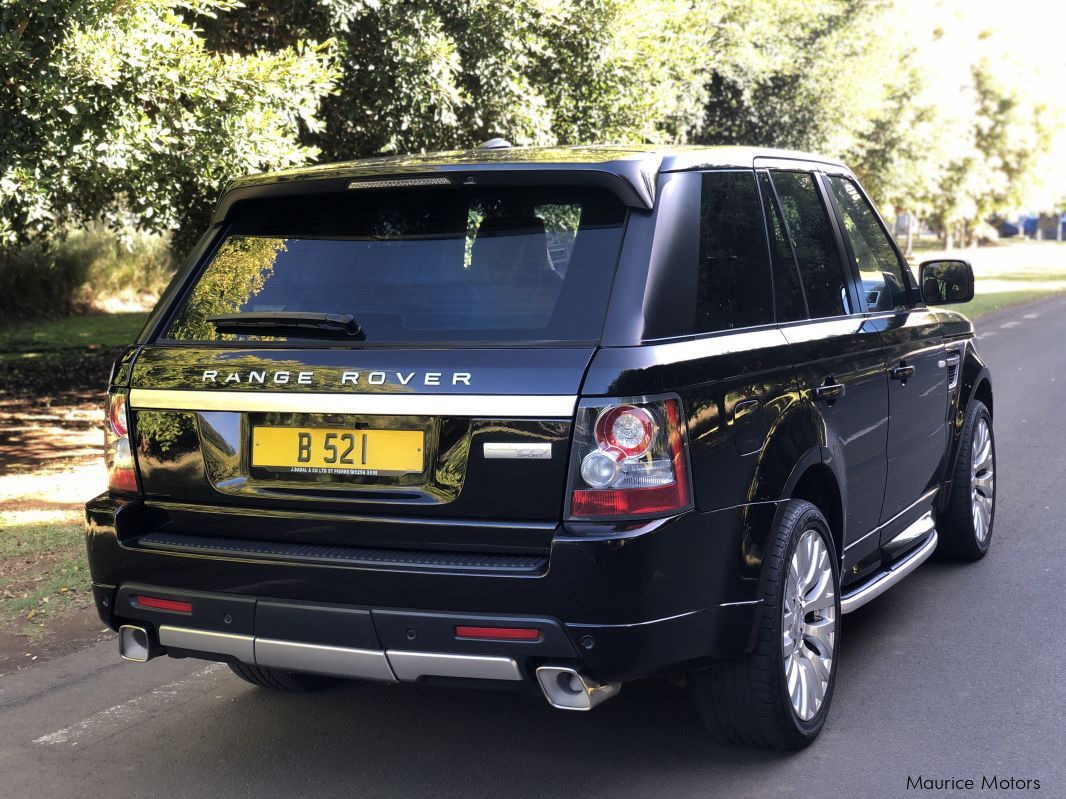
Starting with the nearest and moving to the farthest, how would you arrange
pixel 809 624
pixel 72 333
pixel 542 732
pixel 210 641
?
pixel 210 641 < pixel 809 624 < pixel 542 732 < pixel 72 333

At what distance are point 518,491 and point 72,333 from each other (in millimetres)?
19269

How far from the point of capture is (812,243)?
464cm

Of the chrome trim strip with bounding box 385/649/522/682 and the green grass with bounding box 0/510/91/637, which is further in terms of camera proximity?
the green grass with bounding box 0/510/91/637

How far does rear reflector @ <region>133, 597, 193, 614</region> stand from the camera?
3643mm

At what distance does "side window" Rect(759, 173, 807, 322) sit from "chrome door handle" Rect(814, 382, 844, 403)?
25 cm

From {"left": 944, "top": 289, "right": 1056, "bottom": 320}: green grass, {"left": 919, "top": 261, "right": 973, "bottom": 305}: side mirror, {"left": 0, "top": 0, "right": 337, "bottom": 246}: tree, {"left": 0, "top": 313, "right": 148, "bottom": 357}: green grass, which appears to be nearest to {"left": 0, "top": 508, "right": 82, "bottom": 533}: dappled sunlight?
{"left": 0, "top": 0, "right": 337, "bottom": 246}: tree

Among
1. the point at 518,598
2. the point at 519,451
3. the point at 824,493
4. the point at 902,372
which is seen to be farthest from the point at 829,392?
the point at 518,598

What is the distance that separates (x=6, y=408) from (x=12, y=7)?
6100 millimetres

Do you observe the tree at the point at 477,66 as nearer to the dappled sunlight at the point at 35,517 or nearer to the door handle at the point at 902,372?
the dappled sunlight at the point at 35,517

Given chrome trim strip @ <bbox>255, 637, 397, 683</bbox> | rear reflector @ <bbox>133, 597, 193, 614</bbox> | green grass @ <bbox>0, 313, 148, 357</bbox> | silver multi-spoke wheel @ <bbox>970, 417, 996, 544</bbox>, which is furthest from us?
green grass @ <bbox>0, 313, 148, 357</bbox>

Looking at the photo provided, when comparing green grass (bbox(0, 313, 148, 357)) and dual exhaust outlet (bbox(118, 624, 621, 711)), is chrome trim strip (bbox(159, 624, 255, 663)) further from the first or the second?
green grass (bbox(0, 313, 148, 357))

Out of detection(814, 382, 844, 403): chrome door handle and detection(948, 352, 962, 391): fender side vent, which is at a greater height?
detection(814, 382, 844, 403): chrome door handle

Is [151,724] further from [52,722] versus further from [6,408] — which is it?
[6,408]

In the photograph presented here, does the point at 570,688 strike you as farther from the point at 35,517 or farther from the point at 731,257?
the point at 35,517
